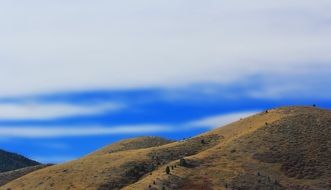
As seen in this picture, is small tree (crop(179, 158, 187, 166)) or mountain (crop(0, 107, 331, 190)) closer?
mountain (crop(0, 107, 331, 190))

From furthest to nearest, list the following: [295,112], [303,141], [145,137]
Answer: [145,137]
[295,112]
[303,141]

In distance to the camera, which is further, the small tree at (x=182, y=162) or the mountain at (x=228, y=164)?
the small tree at (x=182, y=162)

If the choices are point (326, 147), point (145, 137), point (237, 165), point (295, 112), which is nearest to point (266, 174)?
point (237, 165)

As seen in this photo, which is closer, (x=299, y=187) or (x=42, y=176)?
(x=299, y=187)

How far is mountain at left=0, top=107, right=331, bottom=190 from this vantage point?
97750 millimetres

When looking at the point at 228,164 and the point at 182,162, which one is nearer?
the point at 228,164

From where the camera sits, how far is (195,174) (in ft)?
329

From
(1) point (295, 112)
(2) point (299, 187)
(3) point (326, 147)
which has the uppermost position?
(1) point (295, 112)

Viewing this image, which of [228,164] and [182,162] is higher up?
[182,162]

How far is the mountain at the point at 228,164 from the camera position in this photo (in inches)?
3848

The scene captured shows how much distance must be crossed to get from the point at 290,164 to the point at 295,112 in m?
25.6

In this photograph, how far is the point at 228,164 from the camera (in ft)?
342

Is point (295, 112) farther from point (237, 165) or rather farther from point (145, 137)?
point (145, 137)

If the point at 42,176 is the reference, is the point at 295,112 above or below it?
above
